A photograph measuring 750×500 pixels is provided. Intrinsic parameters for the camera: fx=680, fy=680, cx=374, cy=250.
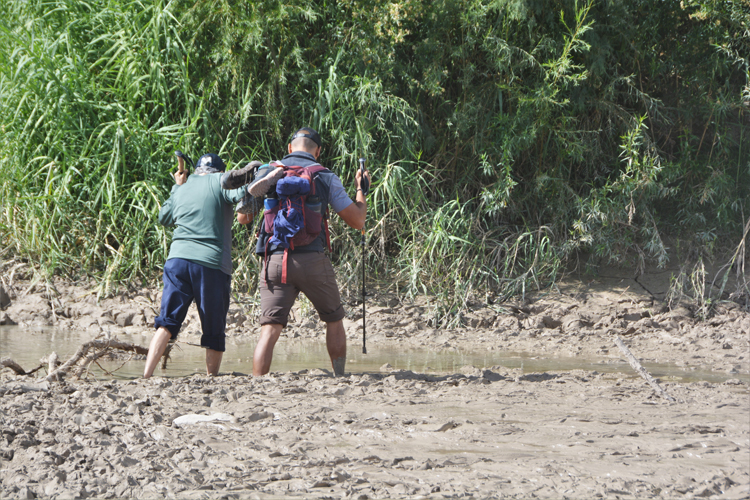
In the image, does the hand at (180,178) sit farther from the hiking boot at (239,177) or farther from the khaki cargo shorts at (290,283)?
the khaki cargo shorts at (290,283)

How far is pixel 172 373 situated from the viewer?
5.01 m

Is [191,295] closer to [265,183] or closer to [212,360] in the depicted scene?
[212,360]

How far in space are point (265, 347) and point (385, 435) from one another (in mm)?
1471

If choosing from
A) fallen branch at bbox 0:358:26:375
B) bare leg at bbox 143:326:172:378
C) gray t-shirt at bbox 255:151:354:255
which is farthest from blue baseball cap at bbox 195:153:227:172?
fallen branch at bbox 0:358:26:375

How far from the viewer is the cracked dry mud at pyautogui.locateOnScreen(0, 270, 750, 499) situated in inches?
98.0

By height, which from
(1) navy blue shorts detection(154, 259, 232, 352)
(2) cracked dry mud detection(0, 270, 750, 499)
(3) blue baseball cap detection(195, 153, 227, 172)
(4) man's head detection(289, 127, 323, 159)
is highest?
(4) man's head detection(289, 127, 323, 159)

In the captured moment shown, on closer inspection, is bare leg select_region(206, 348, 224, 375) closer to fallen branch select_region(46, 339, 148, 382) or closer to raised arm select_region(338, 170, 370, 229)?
fallen branch select_region(46, 339, 148, 382)

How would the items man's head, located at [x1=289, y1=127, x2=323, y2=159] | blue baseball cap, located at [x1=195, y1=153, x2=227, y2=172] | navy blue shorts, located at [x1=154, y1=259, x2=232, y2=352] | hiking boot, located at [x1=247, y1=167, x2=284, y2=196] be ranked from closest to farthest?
hiking boot, located at [x1=247, y1=167, x2=284, y2=196]
navy blue shorts, located at [x1=154, y1=259, x2=232, y2=352]
man's head, located at [x1=289, y1=127, x2=323, y2=159]
blue baseball cap, located at [x1=195, y1=153, x2=227, y2=172]

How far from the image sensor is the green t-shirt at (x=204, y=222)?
4430 mm

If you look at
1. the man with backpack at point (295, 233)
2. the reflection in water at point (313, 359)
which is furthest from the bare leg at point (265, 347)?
the reflection in water at point (313, 359)

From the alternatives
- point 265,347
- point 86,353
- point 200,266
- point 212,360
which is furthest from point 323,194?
point 86,353

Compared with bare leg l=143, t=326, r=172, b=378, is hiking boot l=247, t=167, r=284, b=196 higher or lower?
higher

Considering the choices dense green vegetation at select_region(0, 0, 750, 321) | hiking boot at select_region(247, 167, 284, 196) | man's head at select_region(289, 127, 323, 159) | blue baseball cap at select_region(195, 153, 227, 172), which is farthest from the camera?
dense green vegetation at select_region(0, 0, 750, 321)

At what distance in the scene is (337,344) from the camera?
4.60m
